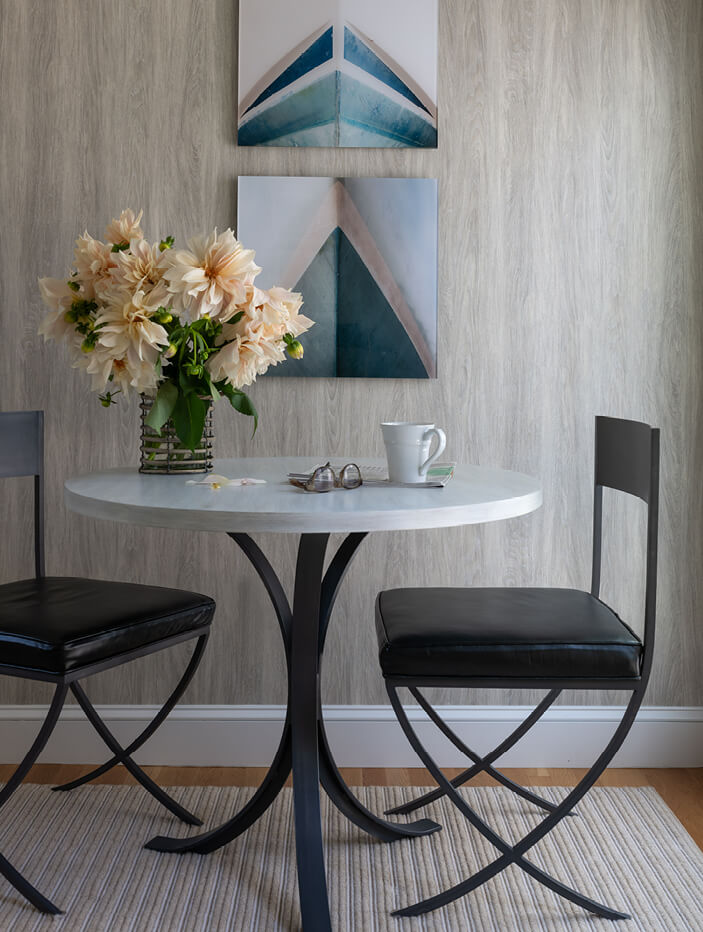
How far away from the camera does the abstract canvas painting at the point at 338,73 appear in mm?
2561

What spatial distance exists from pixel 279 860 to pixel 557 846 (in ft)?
2.32

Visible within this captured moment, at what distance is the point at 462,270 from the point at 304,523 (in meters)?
1.39

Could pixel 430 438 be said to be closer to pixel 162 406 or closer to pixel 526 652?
pixel 526 652

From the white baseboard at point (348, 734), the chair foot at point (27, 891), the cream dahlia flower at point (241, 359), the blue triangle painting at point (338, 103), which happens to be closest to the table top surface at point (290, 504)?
the cream dahlia flower at point (241, 359)

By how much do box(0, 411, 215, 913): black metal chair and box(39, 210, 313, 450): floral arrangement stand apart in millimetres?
445

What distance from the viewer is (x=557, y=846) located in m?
2.21

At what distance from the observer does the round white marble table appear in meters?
1.54

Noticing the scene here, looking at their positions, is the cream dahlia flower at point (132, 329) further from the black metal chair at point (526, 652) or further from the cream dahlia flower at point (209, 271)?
the black metal chair at point (526, 652)

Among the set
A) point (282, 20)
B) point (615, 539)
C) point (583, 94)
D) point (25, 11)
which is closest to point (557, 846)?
point (615, 539)

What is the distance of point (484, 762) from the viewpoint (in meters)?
2.16

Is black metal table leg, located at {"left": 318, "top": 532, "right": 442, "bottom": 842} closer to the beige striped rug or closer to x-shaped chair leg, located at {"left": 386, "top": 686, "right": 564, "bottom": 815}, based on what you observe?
the beige striped rug

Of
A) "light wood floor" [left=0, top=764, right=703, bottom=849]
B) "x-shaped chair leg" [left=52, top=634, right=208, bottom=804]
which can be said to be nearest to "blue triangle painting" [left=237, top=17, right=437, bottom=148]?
"x-shaped chair leg" [left=52, top=634, right=208, bottom=804]

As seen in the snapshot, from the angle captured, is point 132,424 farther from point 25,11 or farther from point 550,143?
point 550,143

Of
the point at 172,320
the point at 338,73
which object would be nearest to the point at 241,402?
the point at 172,320
